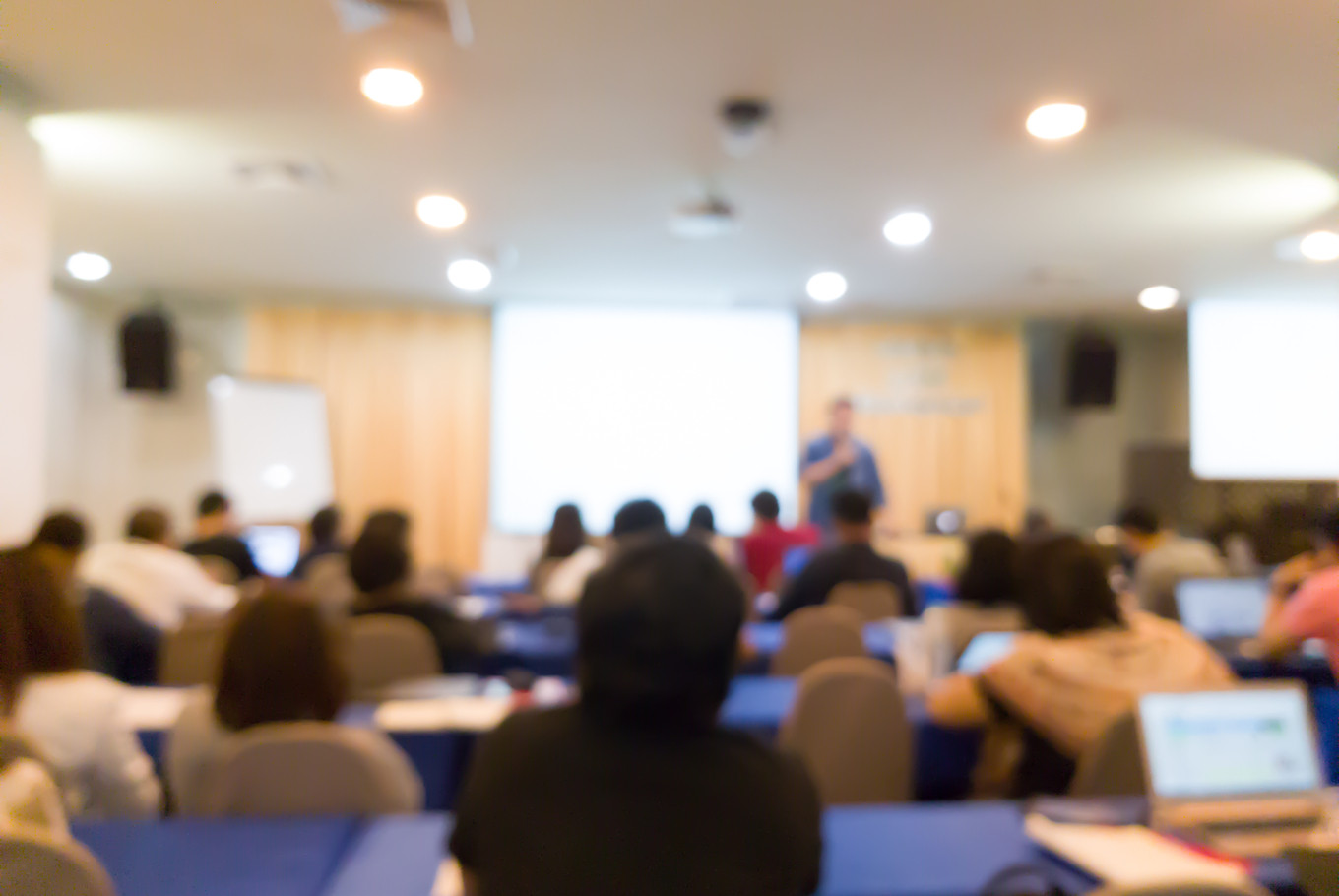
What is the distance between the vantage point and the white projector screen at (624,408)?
7.62 metres

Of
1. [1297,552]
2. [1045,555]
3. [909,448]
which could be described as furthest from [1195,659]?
[909,448]

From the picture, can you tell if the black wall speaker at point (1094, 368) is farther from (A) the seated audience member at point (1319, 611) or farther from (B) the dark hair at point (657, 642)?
(B) the dark hair at point (657, 642)

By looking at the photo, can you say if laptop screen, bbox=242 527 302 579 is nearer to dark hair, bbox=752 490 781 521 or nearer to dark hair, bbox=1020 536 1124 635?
dark hair, bbox=752 490 781 521

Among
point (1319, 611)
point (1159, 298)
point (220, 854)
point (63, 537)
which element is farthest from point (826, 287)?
point (220, 854)

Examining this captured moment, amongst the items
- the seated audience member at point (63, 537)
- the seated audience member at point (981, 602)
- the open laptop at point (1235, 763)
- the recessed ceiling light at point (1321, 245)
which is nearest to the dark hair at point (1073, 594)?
the open laptop at point (1235, 763)

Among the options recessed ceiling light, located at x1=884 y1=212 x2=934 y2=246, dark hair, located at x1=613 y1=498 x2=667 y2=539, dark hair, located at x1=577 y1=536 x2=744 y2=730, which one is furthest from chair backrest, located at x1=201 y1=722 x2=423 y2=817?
recessed ceiling light, located at x1=884 y1=212 x2=934 y2=246

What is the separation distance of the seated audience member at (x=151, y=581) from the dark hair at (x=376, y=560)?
0.84 metres

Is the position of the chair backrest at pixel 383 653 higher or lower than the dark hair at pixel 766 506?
lower

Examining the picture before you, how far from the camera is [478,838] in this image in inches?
47.2

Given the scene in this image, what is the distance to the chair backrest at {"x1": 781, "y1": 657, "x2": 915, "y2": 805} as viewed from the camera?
2.61m

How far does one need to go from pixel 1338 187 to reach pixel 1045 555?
3.32 m

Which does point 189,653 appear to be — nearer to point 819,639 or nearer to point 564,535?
point 564,535

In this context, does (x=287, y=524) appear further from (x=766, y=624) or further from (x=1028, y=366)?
(x=1028, y=366)

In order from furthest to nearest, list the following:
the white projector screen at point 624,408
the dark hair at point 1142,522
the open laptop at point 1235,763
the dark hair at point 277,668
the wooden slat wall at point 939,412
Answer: the wooden slat wall at point 939,412, the white projector screen at point 624,408, the dark hair at point 1142,522, the dark hair at point 277,668, the open laptop at point 1235,763
